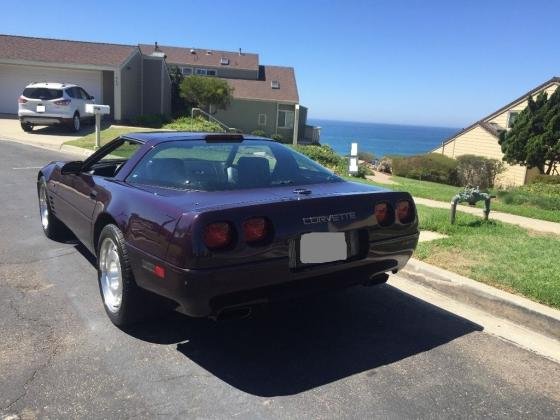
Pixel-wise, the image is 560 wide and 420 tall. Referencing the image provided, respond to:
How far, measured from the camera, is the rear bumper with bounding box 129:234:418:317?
309 cm

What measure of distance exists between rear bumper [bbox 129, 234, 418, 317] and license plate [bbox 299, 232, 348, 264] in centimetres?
6

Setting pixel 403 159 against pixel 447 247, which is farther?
pixel 403 159

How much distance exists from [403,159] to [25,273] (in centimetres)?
2525

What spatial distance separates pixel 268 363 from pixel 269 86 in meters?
37.1

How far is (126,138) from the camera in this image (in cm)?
466

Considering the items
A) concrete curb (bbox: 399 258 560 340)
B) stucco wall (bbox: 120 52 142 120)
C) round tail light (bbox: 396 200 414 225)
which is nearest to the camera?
round tail light (bbox: 396 200 414 225)

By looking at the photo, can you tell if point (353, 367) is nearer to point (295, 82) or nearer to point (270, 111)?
point (270, 111)

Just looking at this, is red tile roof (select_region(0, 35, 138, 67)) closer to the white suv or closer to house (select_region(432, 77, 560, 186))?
the white suv

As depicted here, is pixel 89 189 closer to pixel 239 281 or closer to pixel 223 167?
pixel 223 167

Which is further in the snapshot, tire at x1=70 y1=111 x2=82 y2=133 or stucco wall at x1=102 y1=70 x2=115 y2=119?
stucco wall at x1=102 y1=70 x2=115 y2=119

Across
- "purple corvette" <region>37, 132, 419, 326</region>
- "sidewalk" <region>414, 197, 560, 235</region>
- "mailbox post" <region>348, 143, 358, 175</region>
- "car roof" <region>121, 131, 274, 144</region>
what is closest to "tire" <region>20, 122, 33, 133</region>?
"mailbox post" <region>348, 143, 358, 175</region>

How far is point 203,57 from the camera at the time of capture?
147 feet

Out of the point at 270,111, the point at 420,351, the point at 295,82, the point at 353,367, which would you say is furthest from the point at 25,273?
A: the point at 295,82

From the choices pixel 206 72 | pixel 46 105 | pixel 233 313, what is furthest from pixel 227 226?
pixel 206 72
